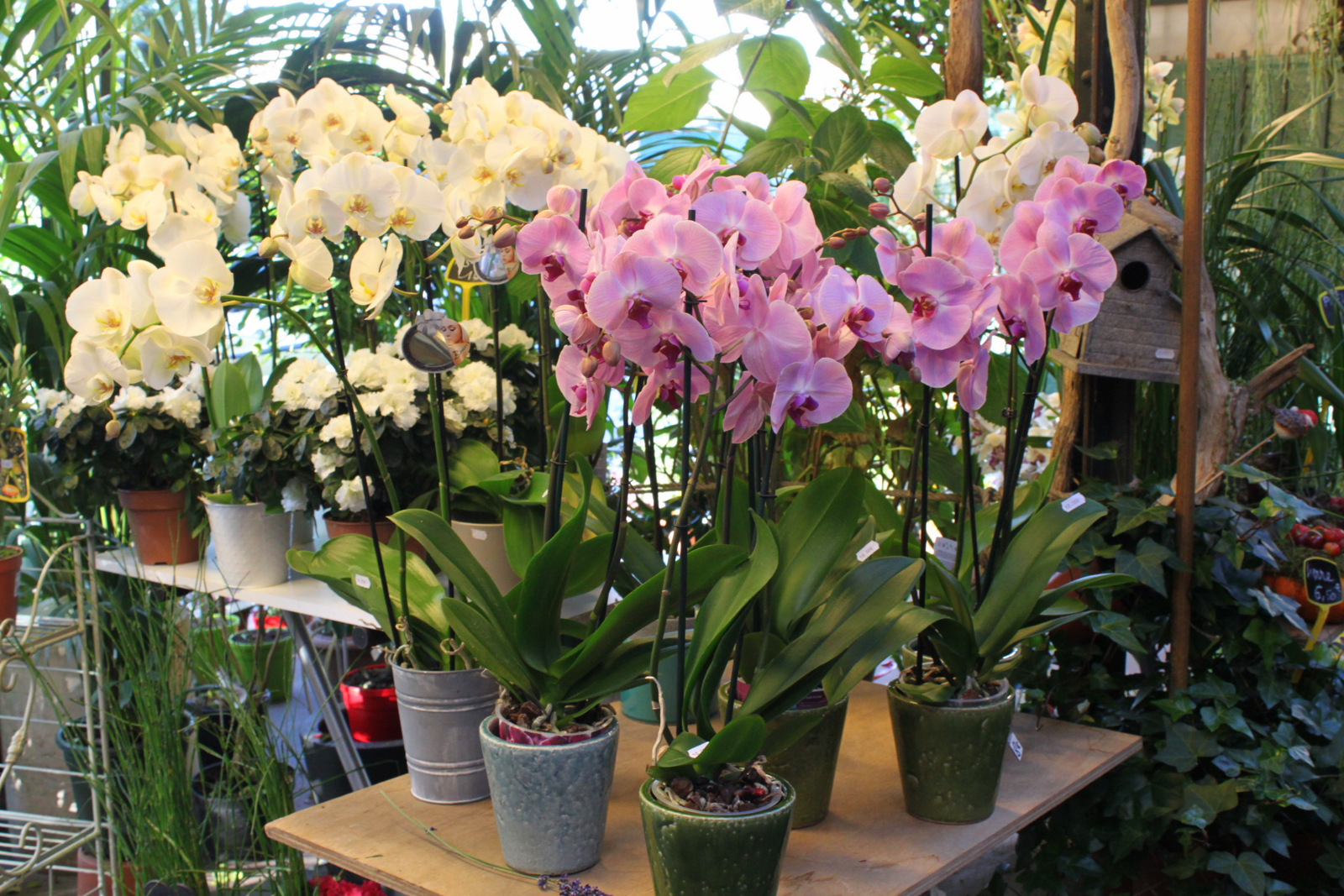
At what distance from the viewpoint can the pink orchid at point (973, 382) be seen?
87 centimetres

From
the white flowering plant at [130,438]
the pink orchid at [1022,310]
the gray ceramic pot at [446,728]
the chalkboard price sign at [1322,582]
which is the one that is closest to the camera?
the pink orchid at [1022,310]

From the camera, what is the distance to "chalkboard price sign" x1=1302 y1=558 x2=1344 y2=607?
4.62ft

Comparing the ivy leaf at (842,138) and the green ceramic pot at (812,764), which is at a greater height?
the ivy leaf at (842,138)

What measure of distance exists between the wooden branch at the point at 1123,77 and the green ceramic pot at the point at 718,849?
116cm

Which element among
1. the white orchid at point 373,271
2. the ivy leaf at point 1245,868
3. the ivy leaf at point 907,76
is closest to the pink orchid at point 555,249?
the white orchid at point 373,271

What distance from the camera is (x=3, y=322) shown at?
2012mm

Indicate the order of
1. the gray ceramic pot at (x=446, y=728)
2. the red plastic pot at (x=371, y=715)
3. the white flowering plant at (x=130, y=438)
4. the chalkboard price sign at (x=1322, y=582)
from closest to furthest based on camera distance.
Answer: the gray ceramic pot at (x=446, y=728)
the chalkboard price sign at (x=1322, y=582)
the white flowering plant at (x=130, y=438)
the red plastic pot at (x=371, y=715)

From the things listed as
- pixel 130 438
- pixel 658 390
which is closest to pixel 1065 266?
pixel 658 390

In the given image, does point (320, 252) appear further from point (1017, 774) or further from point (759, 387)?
point (1017, 774)

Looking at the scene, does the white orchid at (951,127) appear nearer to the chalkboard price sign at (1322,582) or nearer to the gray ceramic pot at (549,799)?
the gray ceramic pot at (549,799)

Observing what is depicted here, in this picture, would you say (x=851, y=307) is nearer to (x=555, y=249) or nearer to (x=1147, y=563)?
(x=555, y=249)

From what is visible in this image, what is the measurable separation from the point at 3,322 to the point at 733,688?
1.88 metres

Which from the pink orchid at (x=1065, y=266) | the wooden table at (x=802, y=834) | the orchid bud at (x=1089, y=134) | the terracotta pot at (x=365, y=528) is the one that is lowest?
the wooden table at (x=802, y=834)

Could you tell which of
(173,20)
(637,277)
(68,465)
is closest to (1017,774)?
(637,277)
